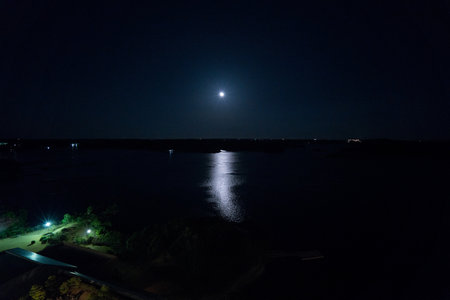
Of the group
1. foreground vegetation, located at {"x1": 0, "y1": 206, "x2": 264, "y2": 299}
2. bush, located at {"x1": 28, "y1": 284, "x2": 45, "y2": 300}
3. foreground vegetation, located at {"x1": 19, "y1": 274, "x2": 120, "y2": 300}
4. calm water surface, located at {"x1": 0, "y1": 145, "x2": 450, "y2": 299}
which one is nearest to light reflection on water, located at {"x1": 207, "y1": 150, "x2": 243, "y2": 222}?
calm water surface, located at {"x1": 0, "y1": 145, "x2": 450, "y2": 299}

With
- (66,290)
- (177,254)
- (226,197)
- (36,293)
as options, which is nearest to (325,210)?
(226,197)

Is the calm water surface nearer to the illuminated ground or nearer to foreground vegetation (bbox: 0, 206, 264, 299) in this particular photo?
foreground vegetation (bbox: 0, 206, 264, 299)

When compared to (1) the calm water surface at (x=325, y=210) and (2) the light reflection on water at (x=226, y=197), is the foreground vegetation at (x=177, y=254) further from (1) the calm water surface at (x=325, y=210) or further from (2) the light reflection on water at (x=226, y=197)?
(2) the light reflection on water at (x=226, y=197)

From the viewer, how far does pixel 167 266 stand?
11.6m

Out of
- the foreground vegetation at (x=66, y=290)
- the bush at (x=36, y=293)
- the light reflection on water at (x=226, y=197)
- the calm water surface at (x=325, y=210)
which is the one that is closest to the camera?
the bush at (x=36, y=293)

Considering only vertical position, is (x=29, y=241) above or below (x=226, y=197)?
above

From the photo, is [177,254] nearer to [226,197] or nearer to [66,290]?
[66,290]

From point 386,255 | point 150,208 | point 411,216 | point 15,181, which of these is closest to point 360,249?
point 386,255

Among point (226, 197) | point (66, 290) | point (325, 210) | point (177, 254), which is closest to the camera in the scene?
point (66, 290)

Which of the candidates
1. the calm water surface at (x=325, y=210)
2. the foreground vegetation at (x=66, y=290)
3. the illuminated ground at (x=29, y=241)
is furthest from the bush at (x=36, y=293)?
the calm water surface at (x=325, y=210)

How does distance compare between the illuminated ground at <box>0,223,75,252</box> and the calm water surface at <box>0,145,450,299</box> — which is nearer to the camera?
the illuminated ground at <box>0,223,75,252</box>

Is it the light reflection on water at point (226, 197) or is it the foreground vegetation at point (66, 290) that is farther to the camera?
the light reflection on water at point (226, 197)

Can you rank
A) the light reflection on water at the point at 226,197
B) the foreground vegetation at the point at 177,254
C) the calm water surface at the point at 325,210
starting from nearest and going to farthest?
the foreground vegetation at the point at 177,254, the calm water surface at the point at 325,210, the light reflection on water at the point at 226,197

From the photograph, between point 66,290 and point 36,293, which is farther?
point 66,290
